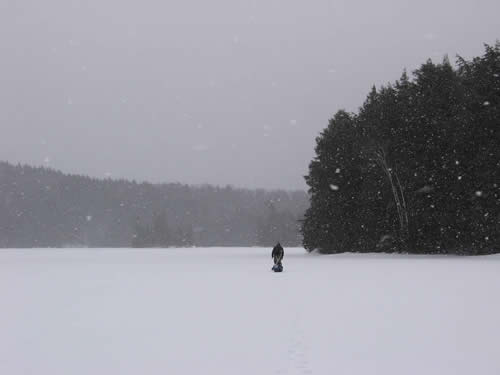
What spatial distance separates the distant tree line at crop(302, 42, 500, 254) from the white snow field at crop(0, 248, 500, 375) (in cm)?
2385

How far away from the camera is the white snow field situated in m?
8.30

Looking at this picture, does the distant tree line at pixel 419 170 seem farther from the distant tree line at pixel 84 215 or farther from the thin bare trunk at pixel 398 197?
the distant tree line at pixel 84 215

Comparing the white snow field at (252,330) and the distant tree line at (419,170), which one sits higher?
the distant tree line at (419,170)

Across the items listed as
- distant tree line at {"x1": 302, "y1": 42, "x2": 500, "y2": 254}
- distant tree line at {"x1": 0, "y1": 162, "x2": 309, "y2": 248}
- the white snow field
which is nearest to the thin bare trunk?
distant tree line at {"x1": 302, "y1": 42, "x2": 500, "y2": 254}

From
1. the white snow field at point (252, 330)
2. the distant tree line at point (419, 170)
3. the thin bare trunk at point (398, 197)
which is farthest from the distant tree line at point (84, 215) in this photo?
the white snow field at point (252, 330)

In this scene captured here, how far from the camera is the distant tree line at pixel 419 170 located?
134 feet

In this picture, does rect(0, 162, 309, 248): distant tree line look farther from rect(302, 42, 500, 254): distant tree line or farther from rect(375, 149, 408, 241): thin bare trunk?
rect(375, 149, 408, 241): thin bare trunk

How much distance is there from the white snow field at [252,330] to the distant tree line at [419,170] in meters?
23.8

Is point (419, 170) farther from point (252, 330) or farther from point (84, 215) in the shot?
point (84, 215)

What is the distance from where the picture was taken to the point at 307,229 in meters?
57.0

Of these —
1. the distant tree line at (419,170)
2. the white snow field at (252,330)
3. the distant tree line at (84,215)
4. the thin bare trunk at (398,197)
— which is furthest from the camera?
the distant tree line at (84,215)

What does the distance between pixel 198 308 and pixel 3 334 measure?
4864 millimetres

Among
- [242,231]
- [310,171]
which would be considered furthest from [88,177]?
[310,171]

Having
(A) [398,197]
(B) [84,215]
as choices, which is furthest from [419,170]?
(B) [84,215]
